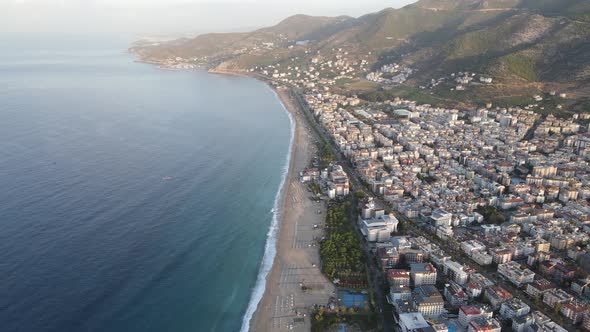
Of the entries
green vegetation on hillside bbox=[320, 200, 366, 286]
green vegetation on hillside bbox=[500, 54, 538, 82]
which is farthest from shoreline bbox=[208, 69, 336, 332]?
green vegetation on hillside bbox=[500, 54, 538, 82]

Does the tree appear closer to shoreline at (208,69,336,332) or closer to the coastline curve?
shoreline at (208,69,336,332)

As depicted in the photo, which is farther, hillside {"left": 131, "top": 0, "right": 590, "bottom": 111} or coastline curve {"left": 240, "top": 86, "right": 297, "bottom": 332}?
hillside {"left": 131, "top": 0, "right": 590, "bottom": 111}

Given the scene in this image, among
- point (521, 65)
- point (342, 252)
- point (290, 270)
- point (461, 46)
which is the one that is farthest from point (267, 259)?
point (461, 46)

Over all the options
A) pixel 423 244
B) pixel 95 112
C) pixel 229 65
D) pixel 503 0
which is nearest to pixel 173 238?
pixel 423 244

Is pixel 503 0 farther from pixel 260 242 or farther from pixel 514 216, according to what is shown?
pixel 260 242

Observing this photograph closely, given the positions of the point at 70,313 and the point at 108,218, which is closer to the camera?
the point at 70,313

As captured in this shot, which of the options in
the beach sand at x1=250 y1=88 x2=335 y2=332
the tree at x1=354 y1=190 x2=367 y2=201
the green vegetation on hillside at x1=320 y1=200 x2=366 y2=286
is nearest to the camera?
the beach sand at x1=250 y1=88 x2=335 y2=332

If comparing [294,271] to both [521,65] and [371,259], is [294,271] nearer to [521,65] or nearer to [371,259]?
[371,259]

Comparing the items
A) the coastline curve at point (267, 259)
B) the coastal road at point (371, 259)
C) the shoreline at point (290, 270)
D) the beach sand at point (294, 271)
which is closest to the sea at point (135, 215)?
the coastline curve at point (267, 259)
